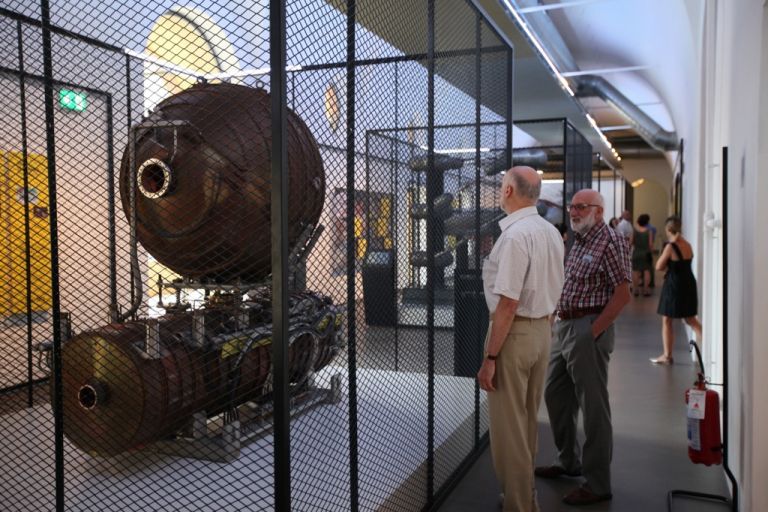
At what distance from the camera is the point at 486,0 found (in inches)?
300

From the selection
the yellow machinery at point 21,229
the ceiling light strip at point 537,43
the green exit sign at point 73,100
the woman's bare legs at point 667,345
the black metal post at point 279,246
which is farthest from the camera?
the woman's bare legs at point 667,345

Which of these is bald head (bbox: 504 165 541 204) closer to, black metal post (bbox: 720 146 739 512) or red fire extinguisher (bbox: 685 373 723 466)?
black metal post (bbox: 720 146 739 512)

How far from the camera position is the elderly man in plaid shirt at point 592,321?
394cm

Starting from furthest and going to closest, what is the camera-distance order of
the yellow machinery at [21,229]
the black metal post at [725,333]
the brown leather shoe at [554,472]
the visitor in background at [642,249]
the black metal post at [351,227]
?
1. the visitor in background at [642,249]
2. the brown leather shoe at [554,472]
3. the yellow machinery at [21,229]
4. the black metal post at [725,333]
5. the black metal post at [351,227]

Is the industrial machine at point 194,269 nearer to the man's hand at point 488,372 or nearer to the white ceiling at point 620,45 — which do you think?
the man's hand at point 488,372

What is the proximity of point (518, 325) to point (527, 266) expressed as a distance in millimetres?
307

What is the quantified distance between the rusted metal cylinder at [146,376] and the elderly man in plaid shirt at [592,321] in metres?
1.71

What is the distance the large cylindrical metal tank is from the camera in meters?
3.10

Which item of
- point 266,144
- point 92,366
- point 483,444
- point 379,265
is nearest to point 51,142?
point 266,144

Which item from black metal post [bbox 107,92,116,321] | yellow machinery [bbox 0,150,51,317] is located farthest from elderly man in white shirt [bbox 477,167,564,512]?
yellow machinery [bbox 0,150,51,317]

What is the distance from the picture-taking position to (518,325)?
3.43 metres

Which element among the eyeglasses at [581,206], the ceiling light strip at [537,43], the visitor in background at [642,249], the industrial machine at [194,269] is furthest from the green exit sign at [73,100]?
the visitor in background at [642,249]

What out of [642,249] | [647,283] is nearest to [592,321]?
[642,249]

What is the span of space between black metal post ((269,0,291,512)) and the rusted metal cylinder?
86cm
